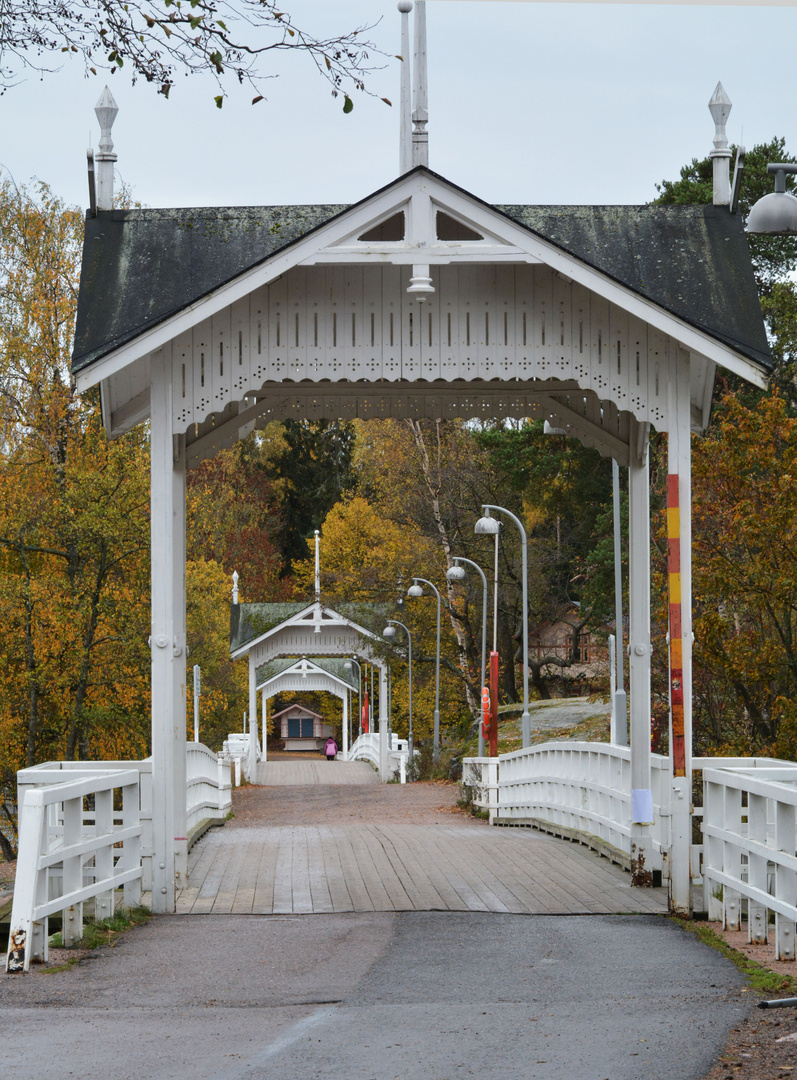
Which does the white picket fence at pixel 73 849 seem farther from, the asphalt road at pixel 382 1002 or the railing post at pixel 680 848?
the railing post at pixel 680 848

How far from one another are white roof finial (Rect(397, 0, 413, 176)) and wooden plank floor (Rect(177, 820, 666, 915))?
5.73 metres

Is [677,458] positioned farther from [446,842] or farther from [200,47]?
[446,842]

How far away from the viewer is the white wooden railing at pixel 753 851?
7.72 metres

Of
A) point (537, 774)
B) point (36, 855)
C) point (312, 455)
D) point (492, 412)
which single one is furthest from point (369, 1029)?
point (312, 455)

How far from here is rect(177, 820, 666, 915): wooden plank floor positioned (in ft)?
34.3

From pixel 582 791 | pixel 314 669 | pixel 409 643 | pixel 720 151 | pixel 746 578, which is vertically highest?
pixel 720 151

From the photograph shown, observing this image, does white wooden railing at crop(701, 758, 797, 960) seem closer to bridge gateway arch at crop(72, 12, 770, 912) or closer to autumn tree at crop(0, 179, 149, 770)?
bridge gateway arch at crop(72, 12, 770, 912)

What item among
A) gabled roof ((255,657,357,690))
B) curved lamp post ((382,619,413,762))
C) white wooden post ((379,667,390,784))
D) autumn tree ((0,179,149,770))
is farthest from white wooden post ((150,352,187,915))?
gabled roof ((255,657,357,690))

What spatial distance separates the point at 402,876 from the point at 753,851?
4515mm

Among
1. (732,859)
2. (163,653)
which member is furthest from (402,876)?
(732,859)

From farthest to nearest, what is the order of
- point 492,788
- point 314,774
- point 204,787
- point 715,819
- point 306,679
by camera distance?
point 306,679, point 314,774, point 492,788, point 204,787, point 715,819

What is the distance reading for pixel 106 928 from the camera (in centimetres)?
929

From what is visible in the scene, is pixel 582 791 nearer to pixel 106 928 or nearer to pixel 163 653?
pixel 163 653

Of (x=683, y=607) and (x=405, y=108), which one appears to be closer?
(x=683, y=607)
